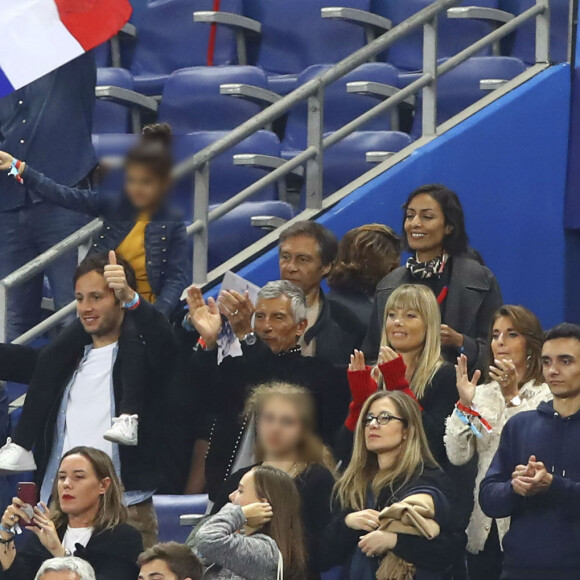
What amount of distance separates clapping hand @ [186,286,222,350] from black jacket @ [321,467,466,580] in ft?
2.69

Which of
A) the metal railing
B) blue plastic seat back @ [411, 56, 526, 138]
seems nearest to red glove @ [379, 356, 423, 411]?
the metal railing

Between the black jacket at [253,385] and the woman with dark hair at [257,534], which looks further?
the black jacket at [253,385]

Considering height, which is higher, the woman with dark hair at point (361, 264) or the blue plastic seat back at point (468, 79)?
the blue plastic seat back at point (468, 79)

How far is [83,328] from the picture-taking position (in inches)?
260

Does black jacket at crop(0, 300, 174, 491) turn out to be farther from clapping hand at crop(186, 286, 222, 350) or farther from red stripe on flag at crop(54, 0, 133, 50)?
red stripe on flag at crop(54, 0, 133, 50)

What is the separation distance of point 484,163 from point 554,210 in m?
0.49

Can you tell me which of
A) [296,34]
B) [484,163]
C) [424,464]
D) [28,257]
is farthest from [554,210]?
[424,464]

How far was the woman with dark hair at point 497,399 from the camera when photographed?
6.07m

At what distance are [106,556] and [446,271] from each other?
175 cm

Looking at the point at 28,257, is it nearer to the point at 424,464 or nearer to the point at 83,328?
the point at 83,328

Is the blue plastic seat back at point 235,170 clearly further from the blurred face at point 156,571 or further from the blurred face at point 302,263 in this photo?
the blurred face at point 156,571

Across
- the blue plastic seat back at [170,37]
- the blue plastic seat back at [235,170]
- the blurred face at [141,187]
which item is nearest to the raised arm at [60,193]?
the blurred face at [141,187]

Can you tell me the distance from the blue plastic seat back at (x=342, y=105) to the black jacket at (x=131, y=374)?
2.63 meters

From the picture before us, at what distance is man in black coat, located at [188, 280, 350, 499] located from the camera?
6383 mm
